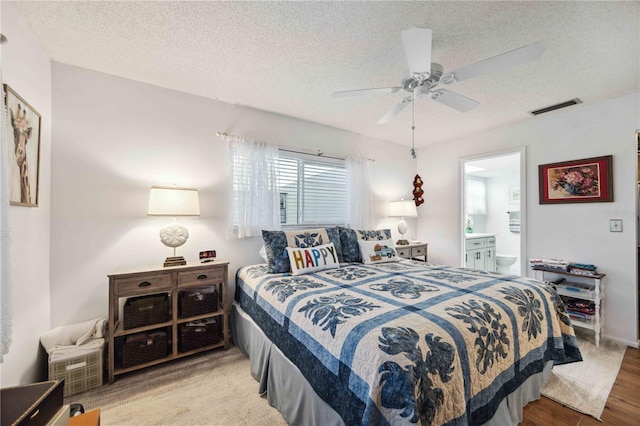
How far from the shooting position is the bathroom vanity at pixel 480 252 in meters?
4.16

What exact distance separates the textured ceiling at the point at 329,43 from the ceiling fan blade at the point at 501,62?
0.33 meters

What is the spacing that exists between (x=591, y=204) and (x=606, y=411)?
6.98ft

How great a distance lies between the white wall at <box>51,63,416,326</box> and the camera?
2135 millimetres

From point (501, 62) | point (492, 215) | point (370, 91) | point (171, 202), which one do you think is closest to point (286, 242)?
point (171, 202)

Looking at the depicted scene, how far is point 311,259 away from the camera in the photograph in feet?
8.06

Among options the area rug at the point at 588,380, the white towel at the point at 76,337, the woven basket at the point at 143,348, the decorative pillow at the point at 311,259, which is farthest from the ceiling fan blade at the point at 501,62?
the white towel at the point at 76,337

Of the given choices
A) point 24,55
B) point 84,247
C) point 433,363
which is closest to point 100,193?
point 84,247

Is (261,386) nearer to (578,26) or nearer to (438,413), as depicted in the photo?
(438,413)

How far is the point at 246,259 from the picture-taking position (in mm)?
2939

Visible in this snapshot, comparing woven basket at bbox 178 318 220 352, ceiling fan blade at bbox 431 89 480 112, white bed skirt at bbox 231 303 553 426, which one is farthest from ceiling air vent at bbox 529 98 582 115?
woven basket at bbox 178 318 220 352

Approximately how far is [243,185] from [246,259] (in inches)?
33.4

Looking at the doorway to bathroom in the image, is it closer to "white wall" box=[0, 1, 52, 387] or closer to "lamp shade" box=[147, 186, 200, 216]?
"lamp shade" box=[147, 186, 200, 216]

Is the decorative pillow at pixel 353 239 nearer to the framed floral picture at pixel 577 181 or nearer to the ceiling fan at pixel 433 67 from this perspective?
the ceiling fan at pixel 433 67

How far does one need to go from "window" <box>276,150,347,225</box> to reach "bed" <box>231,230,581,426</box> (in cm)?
123
